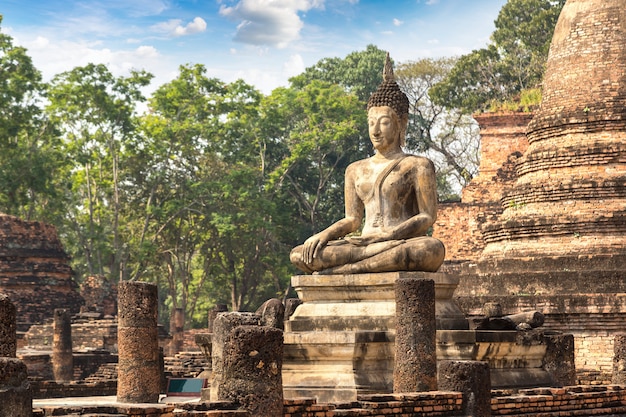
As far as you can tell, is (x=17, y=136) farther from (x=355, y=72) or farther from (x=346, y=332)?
(x=346, y=332)

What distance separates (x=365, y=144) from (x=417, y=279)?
3717cm

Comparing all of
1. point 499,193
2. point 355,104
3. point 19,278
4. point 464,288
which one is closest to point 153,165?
point 355,104

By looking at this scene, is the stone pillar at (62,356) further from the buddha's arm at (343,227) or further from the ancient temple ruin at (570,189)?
the buddha's arm at (343,227)

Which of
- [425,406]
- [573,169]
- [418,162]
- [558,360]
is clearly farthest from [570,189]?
[425,406]

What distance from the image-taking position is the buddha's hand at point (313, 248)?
13.6 metres

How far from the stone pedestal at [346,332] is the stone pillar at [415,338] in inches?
23.7

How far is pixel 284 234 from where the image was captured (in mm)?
46344

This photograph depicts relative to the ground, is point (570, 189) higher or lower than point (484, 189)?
lower

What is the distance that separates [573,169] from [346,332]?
475 inches

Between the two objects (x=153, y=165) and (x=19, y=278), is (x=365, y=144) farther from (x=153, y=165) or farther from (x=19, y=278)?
(x=19, y=278)

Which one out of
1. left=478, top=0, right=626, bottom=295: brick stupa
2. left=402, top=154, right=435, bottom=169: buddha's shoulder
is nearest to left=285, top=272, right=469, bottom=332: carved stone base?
left=402, top=154, right=435, bottom=169: buddha's shoulder

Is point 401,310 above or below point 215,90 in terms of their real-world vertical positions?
below

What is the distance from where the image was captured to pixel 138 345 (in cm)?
1508

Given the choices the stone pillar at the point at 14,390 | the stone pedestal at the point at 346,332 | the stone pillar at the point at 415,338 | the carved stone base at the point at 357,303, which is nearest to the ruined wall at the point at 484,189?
the carved stone base at the point at 357,303
